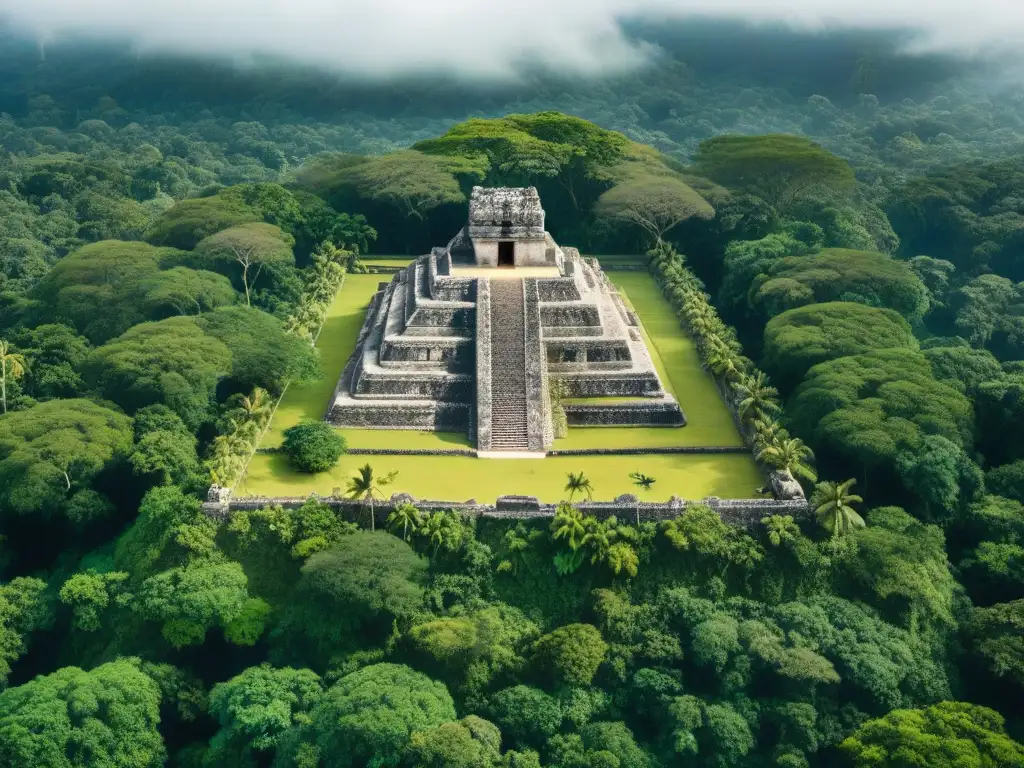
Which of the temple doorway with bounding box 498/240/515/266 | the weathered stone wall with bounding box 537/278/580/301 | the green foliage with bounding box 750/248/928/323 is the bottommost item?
the weathered stone wall with bounding box 537/278/580/301

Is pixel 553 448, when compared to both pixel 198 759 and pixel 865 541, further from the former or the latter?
pixel 198 759

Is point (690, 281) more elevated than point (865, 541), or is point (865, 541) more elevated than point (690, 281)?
point (690, 281)

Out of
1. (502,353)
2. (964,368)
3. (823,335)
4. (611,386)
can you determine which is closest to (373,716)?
(502,353)

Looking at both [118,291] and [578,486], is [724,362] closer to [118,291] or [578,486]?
[578,486]

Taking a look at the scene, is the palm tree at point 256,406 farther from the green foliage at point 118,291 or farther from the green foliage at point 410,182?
the green foliage at point 410,182

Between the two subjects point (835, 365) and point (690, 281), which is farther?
point (690, 281)

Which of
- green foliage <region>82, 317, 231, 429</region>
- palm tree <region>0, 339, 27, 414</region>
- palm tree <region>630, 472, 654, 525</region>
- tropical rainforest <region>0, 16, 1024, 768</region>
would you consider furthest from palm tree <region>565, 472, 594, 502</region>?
palm tree <region>0, 339, 27, 414</region>

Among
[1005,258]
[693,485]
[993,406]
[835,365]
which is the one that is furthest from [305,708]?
[1005,258]

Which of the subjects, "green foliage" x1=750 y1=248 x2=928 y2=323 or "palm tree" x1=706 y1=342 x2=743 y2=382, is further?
"green foliage" x1=750 y1=248 x2=928 y2=323

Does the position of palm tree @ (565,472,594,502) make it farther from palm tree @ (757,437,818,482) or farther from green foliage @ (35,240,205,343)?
green foliage @ (35,240,205,343)
